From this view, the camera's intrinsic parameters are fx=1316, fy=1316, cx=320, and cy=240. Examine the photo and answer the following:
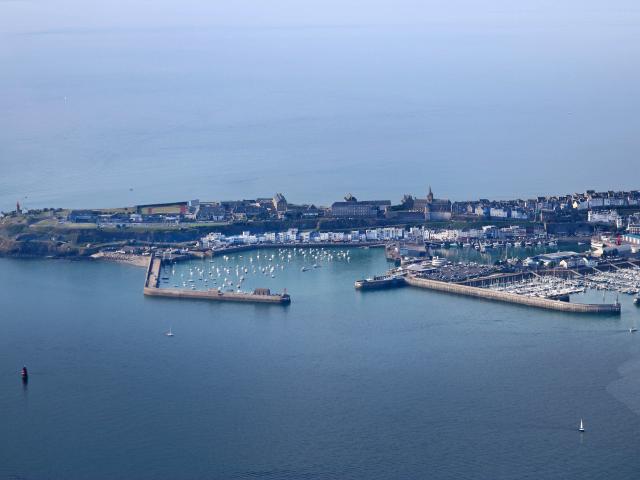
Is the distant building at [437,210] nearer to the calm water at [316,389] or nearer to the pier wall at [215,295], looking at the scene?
the calm water at [316,389]

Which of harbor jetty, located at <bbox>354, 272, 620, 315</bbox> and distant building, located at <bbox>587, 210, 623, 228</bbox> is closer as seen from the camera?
harbor jetty, located at <bbox>354, 272, 620, 315</bbox>

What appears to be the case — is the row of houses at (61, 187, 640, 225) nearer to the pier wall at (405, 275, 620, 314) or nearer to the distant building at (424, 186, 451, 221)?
the distant building at (424, 186, 451, 221)

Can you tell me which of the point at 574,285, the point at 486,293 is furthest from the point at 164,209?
the point at 574,285

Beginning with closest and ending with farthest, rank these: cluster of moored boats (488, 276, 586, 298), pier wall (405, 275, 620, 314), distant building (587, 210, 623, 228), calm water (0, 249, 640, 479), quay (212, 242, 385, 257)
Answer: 1. calm water (0, 249, 640, 479)
2. pier wall (405, 275, 620, 314)
3. cluster of moored boats (488, 276, 586, 298)
4. quay (212, 242, 385, 257)
5. distant building (587, 210, 623, 228)

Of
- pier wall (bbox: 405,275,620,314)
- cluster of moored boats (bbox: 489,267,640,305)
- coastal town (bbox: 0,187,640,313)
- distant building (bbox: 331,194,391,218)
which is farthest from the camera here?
distant building (bbox: 331,194,391,218)

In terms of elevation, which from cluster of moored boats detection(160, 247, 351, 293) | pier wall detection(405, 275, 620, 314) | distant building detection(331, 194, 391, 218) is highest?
distant building detection(331, 194, 391, 218)

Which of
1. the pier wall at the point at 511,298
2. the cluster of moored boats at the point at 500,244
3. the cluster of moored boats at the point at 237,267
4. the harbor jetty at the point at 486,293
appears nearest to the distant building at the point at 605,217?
the cluster of moored boats at the point at 500,244

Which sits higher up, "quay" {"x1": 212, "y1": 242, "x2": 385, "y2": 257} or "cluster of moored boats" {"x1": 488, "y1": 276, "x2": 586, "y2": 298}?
"quay" {"x1": 212, "y1": 242, "x2": 385, "y2": 257}

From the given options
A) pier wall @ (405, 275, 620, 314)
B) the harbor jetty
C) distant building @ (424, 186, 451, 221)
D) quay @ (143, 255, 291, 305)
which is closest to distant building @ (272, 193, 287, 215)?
distant building @ (424, 186, 451, 221)

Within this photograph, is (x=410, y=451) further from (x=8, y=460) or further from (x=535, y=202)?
(x=535, y=202)
